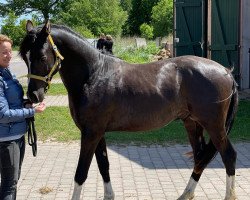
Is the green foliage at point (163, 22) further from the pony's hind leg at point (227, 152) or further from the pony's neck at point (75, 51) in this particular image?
the pony's neck at point (75, 51)

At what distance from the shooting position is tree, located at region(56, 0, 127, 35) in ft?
151

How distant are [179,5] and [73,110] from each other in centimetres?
1241

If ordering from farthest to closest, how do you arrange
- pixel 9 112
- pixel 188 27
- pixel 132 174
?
1. pixel 188 27
2. pixel 132 174
3. pixel 9 112

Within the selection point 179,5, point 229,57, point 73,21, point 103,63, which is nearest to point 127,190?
point 103,63

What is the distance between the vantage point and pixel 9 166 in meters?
3.49

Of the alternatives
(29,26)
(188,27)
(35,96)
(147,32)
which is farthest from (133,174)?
(147,32)

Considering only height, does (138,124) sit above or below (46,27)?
below

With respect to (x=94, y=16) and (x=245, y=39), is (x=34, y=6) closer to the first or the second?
(x=94, y=16)

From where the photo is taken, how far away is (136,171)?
5.77 meters

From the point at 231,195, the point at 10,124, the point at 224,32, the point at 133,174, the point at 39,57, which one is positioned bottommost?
the point at 133,174

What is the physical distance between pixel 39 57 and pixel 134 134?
15.5 feet

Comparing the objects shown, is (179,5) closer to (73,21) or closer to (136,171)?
(136,171)

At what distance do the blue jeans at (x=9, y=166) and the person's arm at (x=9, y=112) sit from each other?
0.76ft

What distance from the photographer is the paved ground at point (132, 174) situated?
4.86 meters
